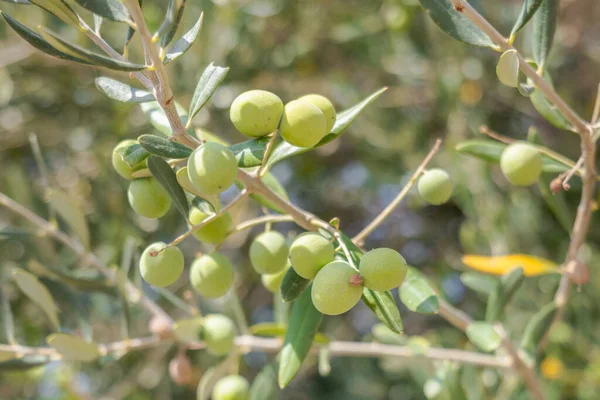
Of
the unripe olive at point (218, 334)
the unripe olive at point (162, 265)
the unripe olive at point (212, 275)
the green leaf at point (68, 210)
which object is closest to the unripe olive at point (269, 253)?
the unripe olive at point (212, 275)

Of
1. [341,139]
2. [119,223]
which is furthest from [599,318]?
[119,223]

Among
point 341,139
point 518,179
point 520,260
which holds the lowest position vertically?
point 341,139

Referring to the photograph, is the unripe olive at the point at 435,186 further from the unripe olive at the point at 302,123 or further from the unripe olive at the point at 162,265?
the unripe olive at the point at 162,265

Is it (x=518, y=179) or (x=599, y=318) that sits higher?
(x=518, y=179)

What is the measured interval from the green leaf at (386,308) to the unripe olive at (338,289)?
8 cm

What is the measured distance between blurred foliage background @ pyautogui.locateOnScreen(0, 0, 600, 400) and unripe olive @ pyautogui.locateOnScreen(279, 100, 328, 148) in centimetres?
160

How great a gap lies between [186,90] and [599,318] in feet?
6.74

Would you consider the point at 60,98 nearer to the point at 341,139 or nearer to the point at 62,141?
the point at 62,141

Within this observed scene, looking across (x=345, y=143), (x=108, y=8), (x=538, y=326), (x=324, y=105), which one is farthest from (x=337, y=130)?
(x=345, y=143)

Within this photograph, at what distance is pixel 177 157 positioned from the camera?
2.96 ft

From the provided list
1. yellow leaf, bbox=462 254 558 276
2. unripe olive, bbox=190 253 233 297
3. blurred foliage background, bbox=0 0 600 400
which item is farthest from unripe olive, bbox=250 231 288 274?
blurred foliage background, bbox=0 0 600 400

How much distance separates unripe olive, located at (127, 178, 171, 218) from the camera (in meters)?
0.97

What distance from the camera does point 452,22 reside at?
1042 millimetres

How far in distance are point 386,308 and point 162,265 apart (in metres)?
0.38
